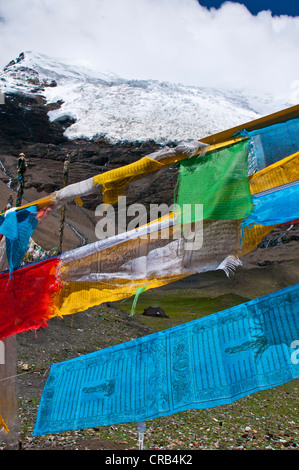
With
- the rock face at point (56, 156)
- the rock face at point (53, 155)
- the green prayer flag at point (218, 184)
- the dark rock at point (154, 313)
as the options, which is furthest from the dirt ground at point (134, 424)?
the rock face at point (53, 155)

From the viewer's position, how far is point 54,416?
3.22 m

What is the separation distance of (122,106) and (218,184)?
2252 inches

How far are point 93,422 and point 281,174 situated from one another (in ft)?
7.90

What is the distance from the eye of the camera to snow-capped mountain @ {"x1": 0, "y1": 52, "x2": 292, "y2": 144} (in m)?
52.3

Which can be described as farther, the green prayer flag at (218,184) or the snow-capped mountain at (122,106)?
the snow-capped mountain at (122,106)

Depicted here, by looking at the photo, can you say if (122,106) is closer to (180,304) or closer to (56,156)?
(56,156)

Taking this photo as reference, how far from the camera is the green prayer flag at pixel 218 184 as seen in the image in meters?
3.00

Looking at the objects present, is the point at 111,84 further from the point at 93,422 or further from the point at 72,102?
the point at 93,422

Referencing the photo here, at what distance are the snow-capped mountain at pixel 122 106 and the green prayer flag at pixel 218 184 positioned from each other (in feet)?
155

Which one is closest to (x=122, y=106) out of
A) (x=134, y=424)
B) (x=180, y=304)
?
(x=180, y=304)

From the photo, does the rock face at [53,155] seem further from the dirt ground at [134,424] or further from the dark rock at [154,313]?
the dirt ground at [134,424]

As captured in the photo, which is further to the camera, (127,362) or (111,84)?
(111,84)

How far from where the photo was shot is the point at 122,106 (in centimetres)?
5709

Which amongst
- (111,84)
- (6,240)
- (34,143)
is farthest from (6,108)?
(6,240)
